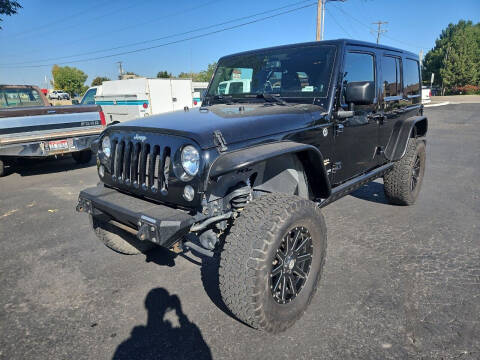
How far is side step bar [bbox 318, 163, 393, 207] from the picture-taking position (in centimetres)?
321

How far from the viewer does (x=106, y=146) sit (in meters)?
2.93

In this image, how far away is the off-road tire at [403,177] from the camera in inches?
173

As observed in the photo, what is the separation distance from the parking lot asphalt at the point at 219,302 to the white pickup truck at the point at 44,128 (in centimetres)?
222

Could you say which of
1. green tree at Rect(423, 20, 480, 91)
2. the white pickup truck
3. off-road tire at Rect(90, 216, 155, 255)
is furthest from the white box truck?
green tree at Rect(423, 20, 480, 91)

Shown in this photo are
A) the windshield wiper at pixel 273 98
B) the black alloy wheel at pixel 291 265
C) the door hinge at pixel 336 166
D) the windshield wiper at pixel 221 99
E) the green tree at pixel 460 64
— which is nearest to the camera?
the black alloy wheel at pixel 291 265

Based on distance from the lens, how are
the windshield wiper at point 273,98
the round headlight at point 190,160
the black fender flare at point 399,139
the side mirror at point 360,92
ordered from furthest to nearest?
the black fender flare at point 399,139
the windshield wiper at point 273,98
the side mirror at point 360,92
the round headlight at point 190,160

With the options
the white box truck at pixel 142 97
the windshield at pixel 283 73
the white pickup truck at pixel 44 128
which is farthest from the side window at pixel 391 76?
the white box truck at pixel 142 97

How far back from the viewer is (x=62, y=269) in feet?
10.9

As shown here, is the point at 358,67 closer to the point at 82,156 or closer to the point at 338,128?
the point at 338,128

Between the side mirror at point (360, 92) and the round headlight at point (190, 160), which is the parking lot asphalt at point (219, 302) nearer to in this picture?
the round headlight at point (190, 160)

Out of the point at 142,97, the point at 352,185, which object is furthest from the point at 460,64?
the point at 352,185

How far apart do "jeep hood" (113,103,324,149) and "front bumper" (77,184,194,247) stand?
1.67ft

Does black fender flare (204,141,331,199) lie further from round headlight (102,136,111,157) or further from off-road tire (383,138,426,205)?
off-road tire (383,138,426,205)

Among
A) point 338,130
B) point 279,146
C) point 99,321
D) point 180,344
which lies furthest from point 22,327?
point 338,130
